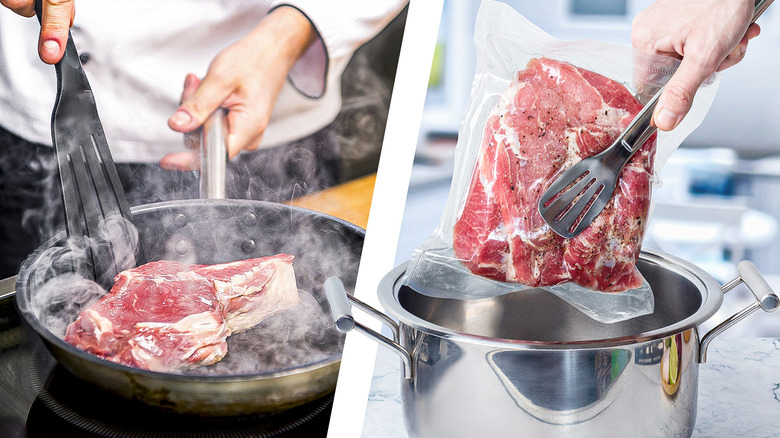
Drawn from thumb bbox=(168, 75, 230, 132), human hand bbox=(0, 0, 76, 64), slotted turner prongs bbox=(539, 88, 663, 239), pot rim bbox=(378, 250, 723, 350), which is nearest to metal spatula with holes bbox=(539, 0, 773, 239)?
→ slotted turner prongs bbox=(539, 88, 663, 239)

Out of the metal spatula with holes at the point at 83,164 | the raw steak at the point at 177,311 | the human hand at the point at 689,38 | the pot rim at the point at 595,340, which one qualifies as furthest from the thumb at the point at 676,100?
the metal spatula with holes at the point at 83,164

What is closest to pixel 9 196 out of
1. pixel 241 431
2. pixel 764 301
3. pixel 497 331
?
pixel 241 431

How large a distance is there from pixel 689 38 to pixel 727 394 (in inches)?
20.9

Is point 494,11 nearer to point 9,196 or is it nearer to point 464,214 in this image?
point 464,214

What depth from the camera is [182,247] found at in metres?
0.82

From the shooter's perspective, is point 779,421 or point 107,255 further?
point 779,421

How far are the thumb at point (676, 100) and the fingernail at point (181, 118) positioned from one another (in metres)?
0.53

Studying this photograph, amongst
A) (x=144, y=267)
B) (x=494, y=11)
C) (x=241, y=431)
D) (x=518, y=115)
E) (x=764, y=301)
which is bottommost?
(x=241, y=431)

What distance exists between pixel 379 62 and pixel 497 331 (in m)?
0.41

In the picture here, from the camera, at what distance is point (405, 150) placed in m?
0.99

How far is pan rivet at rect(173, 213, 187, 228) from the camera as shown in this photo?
80cm

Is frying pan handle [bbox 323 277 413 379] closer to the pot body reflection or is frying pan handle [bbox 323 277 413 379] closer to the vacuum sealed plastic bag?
the pot body reflection

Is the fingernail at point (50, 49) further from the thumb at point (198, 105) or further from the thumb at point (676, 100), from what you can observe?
the thumb at point (676, 100)

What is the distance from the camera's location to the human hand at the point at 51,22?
71 centimetres
